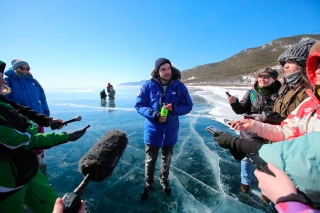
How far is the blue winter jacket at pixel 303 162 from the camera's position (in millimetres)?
747

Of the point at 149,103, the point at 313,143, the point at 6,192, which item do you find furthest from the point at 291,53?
the point at 6,192

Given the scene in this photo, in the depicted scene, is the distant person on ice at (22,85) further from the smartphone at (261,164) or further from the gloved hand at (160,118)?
the smartphone at (261,164)

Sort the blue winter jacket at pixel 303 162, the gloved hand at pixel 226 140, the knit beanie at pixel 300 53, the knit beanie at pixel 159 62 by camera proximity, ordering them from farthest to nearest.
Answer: the knit beanie at pixel 159 62 → the knit beanie at pixel 300 53 → the gloved hand at pixel 226 140 → the blue winter jacket at pixel 303 162

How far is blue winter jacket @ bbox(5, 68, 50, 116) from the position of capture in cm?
299

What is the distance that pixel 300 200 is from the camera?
2.22 feet

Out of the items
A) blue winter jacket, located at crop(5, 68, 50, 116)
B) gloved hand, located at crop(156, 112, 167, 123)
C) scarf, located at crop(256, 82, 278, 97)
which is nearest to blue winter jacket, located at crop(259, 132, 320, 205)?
gloved hand, located at crop(156, 112, 167, 123)

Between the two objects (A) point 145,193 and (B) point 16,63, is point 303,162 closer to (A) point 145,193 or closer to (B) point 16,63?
(A) point 145,193

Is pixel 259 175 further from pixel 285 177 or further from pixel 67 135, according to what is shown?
pixel 67 135

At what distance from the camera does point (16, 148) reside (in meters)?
1.42

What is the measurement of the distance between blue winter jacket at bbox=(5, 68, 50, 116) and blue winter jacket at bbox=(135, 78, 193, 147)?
229 cm

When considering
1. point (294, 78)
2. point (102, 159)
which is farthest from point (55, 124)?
point (294, 78)

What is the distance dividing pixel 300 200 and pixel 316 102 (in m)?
1.01

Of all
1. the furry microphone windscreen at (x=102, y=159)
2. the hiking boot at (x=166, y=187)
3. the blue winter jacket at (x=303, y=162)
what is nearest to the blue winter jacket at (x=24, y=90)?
the furry microphone windscreen at (x=102, y=159)

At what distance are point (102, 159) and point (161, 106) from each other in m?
1.44
